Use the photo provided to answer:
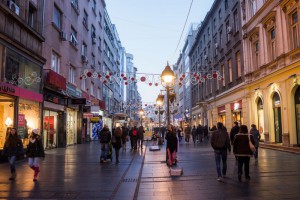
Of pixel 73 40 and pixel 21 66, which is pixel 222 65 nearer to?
pixel 73 40

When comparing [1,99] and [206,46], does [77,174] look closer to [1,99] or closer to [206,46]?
[1,99]

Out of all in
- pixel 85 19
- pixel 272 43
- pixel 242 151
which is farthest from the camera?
pixel 85 19

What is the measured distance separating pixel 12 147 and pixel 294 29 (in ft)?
53.2

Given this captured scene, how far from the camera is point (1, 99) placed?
15.2 m

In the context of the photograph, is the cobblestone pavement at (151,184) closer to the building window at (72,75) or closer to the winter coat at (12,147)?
the winter coat at (12,147)

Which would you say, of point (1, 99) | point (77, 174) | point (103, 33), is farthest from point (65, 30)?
point (103, 33)

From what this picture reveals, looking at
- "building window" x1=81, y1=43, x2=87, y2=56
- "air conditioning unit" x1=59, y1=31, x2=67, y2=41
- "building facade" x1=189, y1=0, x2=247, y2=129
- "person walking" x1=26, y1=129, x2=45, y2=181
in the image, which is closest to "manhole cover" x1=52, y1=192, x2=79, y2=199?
"person walking" x1=26, y1=129, x2=45, y2=181

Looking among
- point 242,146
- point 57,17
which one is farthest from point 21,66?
point 242,146

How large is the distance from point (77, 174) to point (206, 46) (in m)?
33.9

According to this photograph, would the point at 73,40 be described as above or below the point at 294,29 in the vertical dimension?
above

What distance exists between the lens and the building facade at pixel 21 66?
580 inches

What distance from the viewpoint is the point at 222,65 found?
3475 centimetres

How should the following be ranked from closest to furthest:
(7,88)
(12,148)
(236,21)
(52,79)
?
1. (12,148)
2. (7,88)
3. (52,79)
4. (236,21)

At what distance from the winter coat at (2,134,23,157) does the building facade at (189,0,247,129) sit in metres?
17.1
